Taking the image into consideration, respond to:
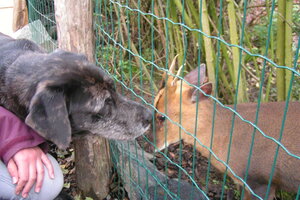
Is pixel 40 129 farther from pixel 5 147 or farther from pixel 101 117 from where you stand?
pixel 101 117

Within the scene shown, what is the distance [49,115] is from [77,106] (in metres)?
0.27

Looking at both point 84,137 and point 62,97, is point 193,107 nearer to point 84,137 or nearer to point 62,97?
point 84,137

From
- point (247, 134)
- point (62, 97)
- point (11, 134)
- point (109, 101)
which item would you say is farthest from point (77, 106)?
point (247, 134)

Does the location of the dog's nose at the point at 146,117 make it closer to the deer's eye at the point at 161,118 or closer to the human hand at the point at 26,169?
the deer's eye at the point at 161,118

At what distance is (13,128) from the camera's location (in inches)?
82.5

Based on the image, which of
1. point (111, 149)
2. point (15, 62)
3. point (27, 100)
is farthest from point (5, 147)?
point (111, 149)

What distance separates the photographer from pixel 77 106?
216 centimetres

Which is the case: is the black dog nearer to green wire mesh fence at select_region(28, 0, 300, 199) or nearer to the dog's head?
the dog's head

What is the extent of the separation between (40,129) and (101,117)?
0.50 meters

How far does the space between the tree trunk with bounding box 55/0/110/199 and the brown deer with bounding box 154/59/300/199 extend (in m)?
0.56

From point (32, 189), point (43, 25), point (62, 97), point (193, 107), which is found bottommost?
point (32, 189)

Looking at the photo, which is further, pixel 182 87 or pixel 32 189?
pixel 182 87

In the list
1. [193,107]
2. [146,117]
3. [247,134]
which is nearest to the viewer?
[146,117]

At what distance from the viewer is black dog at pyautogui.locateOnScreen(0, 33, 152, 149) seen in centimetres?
194
